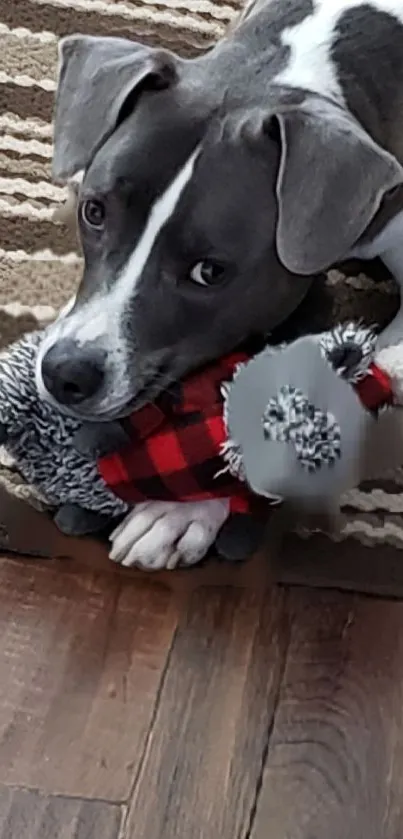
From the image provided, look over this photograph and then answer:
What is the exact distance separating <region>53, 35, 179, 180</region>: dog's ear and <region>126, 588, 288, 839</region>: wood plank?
1.53 ft

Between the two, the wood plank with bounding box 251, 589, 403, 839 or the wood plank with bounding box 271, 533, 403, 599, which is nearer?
the wood plank with bounding box 251, 589, 403, 839

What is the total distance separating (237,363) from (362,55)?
1.11 ft

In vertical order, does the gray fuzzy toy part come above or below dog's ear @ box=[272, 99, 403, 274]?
below

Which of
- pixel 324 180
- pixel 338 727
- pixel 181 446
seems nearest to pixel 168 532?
pixel 181 446

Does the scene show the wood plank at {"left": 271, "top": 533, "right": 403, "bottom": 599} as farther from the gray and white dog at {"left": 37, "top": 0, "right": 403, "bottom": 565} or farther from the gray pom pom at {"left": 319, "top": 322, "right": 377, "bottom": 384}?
the gray pom pom at {"left": 319, "top": 322, "right": 377, "bottom": 384}

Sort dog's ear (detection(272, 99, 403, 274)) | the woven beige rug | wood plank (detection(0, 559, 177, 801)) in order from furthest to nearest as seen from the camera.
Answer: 1. the woven beige rug
2. wood plank (detection(0, 559, 177, 801))
3. dog's ear (detection(272, 99, 403, 274))

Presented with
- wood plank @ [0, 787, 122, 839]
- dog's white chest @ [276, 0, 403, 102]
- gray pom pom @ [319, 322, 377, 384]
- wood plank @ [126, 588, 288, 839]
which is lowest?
wood plank @ [0, 787, 122, 839]

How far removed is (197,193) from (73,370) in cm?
20

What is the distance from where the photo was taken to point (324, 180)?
1347mm

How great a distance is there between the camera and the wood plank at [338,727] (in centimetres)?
144

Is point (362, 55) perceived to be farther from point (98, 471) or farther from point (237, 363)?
point (98, 471)

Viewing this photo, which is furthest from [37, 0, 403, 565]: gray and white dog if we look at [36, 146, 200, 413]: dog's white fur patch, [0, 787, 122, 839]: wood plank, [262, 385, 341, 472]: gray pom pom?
[0, 787, 122, 839]: wood plank

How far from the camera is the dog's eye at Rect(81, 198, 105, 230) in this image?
1405 millimetres

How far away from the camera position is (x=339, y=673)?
1518 millimetres
